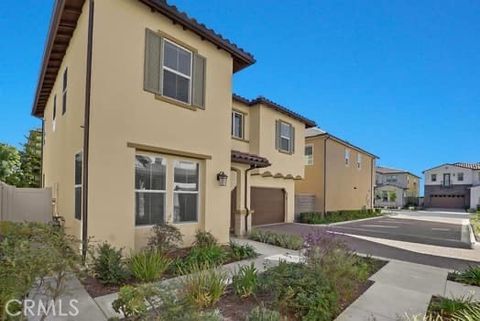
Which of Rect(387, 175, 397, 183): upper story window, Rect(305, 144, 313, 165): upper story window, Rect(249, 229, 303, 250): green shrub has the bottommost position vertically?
Rect(249, 229, 303, 250): green shrub

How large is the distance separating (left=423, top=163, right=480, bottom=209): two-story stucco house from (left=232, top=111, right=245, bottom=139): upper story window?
46.1m

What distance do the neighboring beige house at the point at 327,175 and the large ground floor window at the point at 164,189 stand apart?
13111 mm

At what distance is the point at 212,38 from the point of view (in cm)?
979

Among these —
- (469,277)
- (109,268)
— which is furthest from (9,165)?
(469,277)

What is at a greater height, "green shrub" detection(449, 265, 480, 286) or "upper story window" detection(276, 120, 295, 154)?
"upper story window" detection(276, 120, 295, 154)

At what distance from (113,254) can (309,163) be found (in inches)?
759

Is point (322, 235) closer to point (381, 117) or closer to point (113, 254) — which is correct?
point (113, 254)

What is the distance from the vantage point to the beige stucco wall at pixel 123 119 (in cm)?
721

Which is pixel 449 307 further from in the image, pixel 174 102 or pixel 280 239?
pixel 174 102

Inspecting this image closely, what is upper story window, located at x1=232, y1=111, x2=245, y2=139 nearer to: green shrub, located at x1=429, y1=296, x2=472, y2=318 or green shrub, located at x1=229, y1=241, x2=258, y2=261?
green shrub, located at x1=229, y1=241, x2=258, y2=261

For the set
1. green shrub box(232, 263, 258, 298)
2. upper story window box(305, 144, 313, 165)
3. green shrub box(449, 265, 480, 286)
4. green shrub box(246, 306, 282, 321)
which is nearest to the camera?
green shrub box(246, 306, 282, 321)

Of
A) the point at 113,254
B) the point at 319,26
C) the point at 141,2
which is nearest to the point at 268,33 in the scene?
the point at 319,26

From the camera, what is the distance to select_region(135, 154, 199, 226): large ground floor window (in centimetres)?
830

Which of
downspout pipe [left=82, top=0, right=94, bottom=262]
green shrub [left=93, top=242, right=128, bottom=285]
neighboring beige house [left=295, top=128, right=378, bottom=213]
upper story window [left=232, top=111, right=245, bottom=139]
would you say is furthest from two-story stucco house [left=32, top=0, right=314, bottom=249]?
neighboring beige house [left=295, top=128, right=378, bottom=213]
